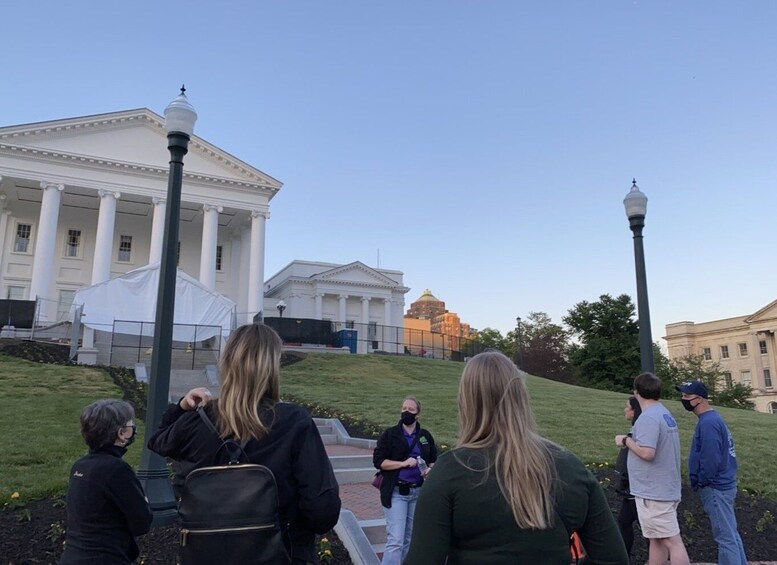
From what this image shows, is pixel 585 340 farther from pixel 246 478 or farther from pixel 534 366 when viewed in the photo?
Answer: pixel 246 478

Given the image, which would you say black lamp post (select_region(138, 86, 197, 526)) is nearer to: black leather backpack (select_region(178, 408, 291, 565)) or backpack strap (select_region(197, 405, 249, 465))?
backpack strap (select_region(197, 405, 249, 465))

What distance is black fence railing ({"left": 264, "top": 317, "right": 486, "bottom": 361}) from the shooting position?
37.9 metres

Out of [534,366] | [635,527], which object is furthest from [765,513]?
[534,366]

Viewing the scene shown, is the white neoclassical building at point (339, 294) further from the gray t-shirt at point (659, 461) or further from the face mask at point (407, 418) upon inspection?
the gray t-shirt at point (659, 461)

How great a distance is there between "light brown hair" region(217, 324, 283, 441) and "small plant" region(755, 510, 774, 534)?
26.8ft

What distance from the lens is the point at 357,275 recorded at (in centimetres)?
5650

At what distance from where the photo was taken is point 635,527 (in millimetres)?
7828

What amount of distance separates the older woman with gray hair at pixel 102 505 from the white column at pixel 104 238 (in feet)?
122

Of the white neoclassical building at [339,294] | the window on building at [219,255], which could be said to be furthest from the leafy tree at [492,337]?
the window on building at [219,255]

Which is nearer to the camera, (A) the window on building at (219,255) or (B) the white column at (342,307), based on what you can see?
(A) the window on building at (219,255)

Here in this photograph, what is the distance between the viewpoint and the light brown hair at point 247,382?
260cm

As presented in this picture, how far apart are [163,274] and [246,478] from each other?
5513 millimetres

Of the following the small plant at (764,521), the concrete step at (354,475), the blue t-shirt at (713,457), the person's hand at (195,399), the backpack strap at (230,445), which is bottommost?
the small plant at (764,521)

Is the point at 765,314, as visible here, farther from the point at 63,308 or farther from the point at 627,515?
the point at 627,515
